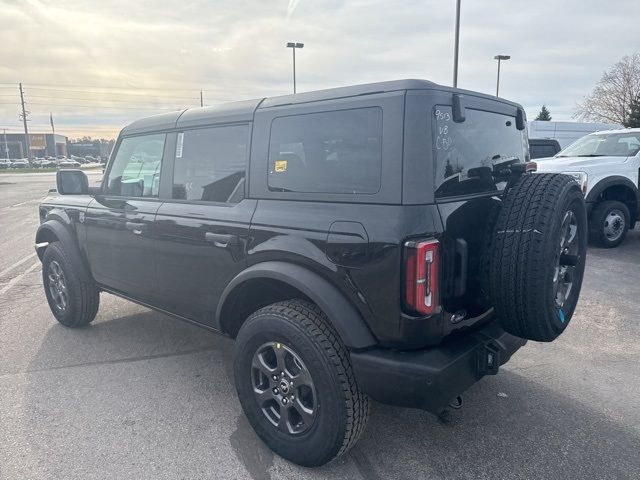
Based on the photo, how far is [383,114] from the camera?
2420 mm

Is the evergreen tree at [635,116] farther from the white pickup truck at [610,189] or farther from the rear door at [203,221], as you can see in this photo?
the rear door at [203,221]

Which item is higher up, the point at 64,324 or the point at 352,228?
the point at 352,228

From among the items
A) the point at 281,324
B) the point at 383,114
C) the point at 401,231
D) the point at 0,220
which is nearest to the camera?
the point at 401,231

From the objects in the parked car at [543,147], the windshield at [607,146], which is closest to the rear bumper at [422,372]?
the windshield at [607,146]

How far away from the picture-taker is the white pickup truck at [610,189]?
794 centimetres

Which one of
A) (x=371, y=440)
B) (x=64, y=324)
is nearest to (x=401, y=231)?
(x=371, y=440)

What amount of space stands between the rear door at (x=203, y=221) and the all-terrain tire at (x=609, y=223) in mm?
6961

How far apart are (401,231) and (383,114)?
0.60 m

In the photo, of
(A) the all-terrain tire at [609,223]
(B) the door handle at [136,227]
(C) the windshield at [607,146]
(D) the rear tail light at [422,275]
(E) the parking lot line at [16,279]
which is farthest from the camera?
(C) the windshield at [607,146]

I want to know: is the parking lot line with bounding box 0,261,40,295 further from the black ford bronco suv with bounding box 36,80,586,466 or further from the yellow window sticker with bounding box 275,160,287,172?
the yellow window sticker with bounding box 275,160,287,172

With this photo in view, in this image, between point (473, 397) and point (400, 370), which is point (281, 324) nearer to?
point (400, 370)

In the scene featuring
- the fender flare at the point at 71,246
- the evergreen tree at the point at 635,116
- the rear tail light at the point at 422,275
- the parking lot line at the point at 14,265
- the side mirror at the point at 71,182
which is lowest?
the parking lot line at the point at 14,265

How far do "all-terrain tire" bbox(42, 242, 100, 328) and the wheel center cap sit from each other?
8.64 feet

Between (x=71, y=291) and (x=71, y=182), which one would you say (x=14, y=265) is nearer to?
(x=71, y=291)
